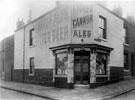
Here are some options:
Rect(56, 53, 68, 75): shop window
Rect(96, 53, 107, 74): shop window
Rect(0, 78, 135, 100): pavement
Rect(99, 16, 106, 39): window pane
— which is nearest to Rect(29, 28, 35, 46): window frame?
Rect(56, 53, 68, 75): shop window

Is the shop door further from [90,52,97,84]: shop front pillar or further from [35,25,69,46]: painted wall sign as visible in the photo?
[35,25,69,46]: painted wall sign

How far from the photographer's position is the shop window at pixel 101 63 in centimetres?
1463

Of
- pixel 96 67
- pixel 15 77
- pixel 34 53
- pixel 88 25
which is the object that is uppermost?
pixel 88 25

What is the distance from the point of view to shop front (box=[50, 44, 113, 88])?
13.9 m

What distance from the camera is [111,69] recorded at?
16.3 m

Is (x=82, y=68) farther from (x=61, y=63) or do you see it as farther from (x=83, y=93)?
(x=83, y=93)

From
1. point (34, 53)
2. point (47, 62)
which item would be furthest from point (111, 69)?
point (34, 53)

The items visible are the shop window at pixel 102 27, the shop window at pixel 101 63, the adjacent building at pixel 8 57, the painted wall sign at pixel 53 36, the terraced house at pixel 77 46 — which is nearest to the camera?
the terraced house at pixel 77 46

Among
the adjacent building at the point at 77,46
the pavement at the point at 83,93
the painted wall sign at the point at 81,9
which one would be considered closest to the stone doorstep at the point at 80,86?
the adjacent building at the point at 77,46

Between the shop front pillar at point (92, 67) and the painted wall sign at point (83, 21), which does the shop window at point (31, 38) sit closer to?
the painted wall sign at point (83, 21)

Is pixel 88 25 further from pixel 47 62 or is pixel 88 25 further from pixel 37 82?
pixel 37 82

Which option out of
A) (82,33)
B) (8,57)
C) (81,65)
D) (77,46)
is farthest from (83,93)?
(8,57)

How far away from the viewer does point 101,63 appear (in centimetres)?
1519

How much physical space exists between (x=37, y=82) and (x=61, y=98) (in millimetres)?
8321
